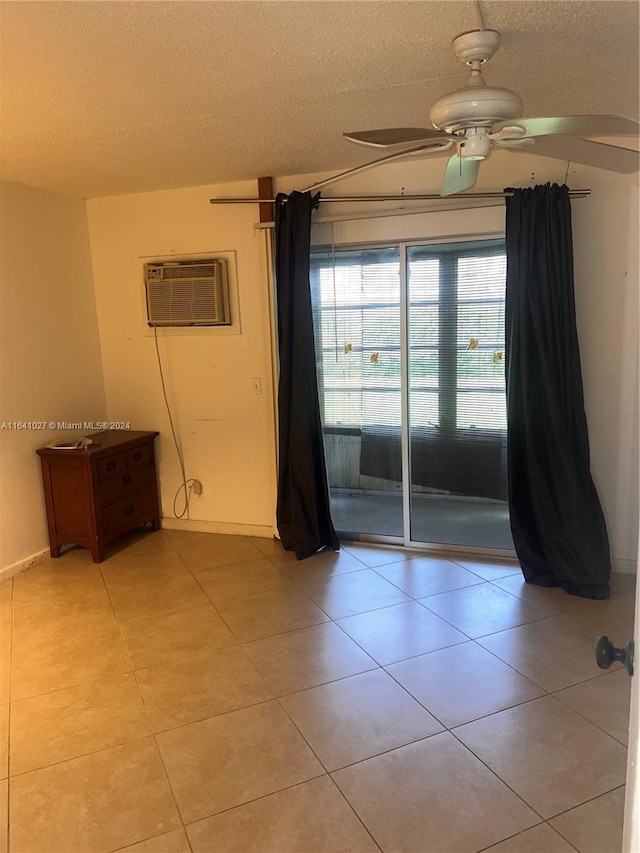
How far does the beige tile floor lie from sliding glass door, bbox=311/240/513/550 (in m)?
0.43

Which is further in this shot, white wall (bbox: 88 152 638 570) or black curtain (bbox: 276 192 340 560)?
black curtain (bbox: 276 192 340 560)

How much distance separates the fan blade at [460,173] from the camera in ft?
6.93

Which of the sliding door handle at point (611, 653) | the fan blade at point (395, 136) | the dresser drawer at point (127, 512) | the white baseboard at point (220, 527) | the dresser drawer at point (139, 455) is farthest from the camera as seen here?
the white baseboard at point (220, 527)

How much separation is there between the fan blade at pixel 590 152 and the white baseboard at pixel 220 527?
2932 mm

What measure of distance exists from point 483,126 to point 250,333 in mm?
2478

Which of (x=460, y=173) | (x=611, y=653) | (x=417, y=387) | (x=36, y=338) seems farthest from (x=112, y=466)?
(x=611, y=653)

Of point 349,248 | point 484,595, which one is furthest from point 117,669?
point 349,248

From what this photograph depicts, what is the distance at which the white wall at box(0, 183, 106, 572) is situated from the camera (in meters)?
3.66

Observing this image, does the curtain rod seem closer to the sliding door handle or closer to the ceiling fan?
the ceiling fan

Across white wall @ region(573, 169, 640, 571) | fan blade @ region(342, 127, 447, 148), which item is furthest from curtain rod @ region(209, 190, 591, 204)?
fan blade @ region(342, 127, 447, 148)

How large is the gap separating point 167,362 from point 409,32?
2802 millimetres

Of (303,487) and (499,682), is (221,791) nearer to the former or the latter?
(499,682)

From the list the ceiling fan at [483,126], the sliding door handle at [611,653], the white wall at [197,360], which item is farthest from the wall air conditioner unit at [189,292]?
the sliding door handle at [611,653]

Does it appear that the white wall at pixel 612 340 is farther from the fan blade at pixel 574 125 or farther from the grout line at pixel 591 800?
the grout line at pixel 591 800
